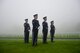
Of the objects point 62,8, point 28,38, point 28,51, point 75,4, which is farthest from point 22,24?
point 75,4

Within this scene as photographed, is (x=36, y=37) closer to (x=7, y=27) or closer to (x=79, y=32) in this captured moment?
(x=7, y=27)

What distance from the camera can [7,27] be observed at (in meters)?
4.61

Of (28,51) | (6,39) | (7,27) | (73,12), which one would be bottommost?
(28,51)

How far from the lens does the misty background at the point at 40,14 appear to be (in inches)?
179

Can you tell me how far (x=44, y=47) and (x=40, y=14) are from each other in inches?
32.7

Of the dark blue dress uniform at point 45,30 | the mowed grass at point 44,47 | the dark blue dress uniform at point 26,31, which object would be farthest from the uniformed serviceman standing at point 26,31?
the dark blue dress uniform at point 45,30

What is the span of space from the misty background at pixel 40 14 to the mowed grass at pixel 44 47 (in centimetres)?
25

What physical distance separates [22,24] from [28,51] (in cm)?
70

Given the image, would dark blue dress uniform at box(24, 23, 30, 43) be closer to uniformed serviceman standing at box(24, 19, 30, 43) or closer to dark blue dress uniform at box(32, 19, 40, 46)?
uniformed serviceman standing at box(24, 19, 30, 43)

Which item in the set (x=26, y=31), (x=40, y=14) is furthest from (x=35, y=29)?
(x=40, y=14)

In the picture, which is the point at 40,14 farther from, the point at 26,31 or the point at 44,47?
the point at 44,47

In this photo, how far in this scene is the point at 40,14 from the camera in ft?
14.8

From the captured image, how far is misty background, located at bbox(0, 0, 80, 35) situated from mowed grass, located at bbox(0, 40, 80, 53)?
0.25m

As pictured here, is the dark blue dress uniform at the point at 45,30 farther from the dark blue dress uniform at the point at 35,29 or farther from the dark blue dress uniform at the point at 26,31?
the dark blue dress uniform at the point at 26,31
